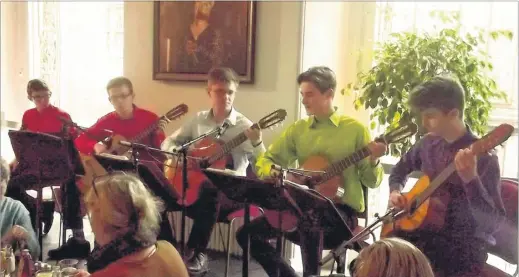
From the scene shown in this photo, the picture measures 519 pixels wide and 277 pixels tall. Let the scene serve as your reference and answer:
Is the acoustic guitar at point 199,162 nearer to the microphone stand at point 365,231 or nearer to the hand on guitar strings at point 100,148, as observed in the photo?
the hand on guitar strings at point 100,148

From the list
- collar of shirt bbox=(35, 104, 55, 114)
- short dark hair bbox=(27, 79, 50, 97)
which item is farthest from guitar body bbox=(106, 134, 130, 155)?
short dark hair bbox=(27, 79, 50, 97)

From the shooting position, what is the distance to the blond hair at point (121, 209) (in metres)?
1.45

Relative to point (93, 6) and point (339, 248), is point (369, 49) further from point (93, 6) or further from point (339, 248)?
point (93, 6)

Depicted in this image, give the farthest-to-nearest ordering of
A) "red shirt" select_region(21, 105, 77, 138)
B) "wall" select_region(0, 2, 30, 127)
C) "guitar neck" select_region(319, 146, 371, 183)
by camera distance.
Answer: "wall" select_region(0, 2, 30, 127) → "red shirt" select_region(21, 105, 77, 138) → "guitar neck" select_region(319, 146, 371, 183)

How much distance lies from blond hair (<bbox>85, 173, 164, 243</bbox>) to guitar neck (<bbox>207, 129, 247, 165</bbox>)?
1.05 m

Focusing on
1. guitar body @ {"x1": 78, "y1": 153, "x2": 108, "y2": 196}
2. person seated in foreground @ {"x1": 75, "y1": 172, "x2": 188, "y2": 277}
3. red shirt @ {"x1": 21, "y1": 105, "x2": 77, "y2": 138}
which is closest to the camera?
person seated in foreground @ {"x1": 75, "y1": 172, "x2": 188, "y2": 277}

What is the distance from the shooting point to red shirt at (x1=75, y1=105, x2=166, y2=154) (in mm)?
2914

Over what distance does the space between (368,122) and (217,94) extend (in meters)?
0.78

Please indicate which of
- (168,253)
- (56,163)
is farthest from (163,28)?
(168,253)

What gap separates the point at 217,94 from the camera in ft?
9.02

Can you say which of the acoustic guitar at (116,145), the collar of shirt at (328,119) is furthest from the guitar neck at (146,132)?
the collar of shirt at (328,119)

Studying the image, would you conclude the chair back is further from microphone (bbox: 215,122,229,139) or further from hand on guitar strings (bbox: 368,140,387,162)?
microphone (bbox: 215,122,229,139)

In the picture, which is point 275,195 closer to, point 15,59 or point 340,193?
point 340,193

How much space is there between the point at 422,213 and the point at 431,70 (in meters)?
0.69
